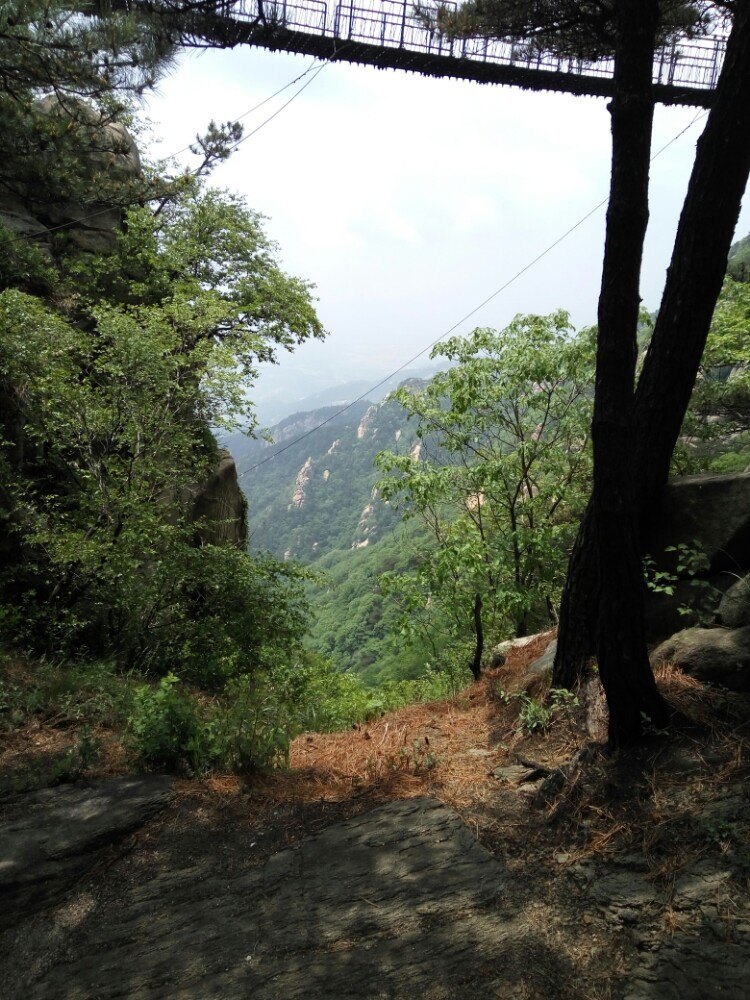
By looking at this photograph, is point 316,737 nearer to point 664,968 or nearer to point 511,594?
point 511,594

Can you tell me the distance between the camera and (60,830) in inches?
132

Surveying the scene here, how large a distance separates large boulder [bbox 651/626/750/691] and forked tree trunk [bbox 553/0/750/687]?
0.55 meters

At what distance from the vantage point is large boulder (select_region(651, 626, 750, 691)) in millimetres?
3623

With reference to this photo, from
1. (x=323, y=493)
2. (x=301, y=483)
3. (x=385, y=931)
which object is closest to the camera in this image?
(x=385, y=931)

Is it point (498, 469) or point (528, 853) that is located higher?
point (498, 469)

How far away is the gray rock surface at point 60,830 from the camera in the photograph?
297cm

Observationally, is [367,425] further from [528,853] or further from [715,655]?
[528,853]

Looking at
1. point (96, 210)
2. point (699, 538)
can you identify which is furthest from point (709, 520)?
point (96, 210)

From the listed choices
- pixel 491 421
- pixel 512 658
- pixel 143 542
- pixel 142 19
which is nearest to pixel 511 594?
pixel 512 658

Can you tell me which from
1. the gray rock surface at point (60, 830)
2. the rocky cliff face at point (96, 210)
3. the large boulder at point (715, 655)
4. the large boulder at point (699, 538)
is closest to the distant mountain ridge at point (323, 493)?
the rocky cliff face at point (96, 210)

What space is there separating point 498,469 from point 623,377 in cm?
450

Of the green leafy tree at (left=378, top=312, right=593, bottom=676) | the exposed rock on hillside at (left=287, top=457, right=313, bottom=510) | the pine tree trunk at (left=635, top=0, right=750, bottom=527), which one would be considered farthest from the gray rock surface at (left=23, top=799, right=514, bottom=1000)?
the exposed rock on hillside at (left=287, top=457, right=313, bottom=510)

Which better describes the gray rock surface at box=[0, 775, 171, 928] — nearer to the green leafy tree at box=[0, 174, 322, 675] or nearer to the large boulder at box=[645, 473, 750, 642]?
the green leafy tree at box=[0, 174, 322, 675]

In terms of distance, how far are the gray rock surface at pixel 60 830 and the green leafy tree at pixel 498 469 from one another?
4.26 m
